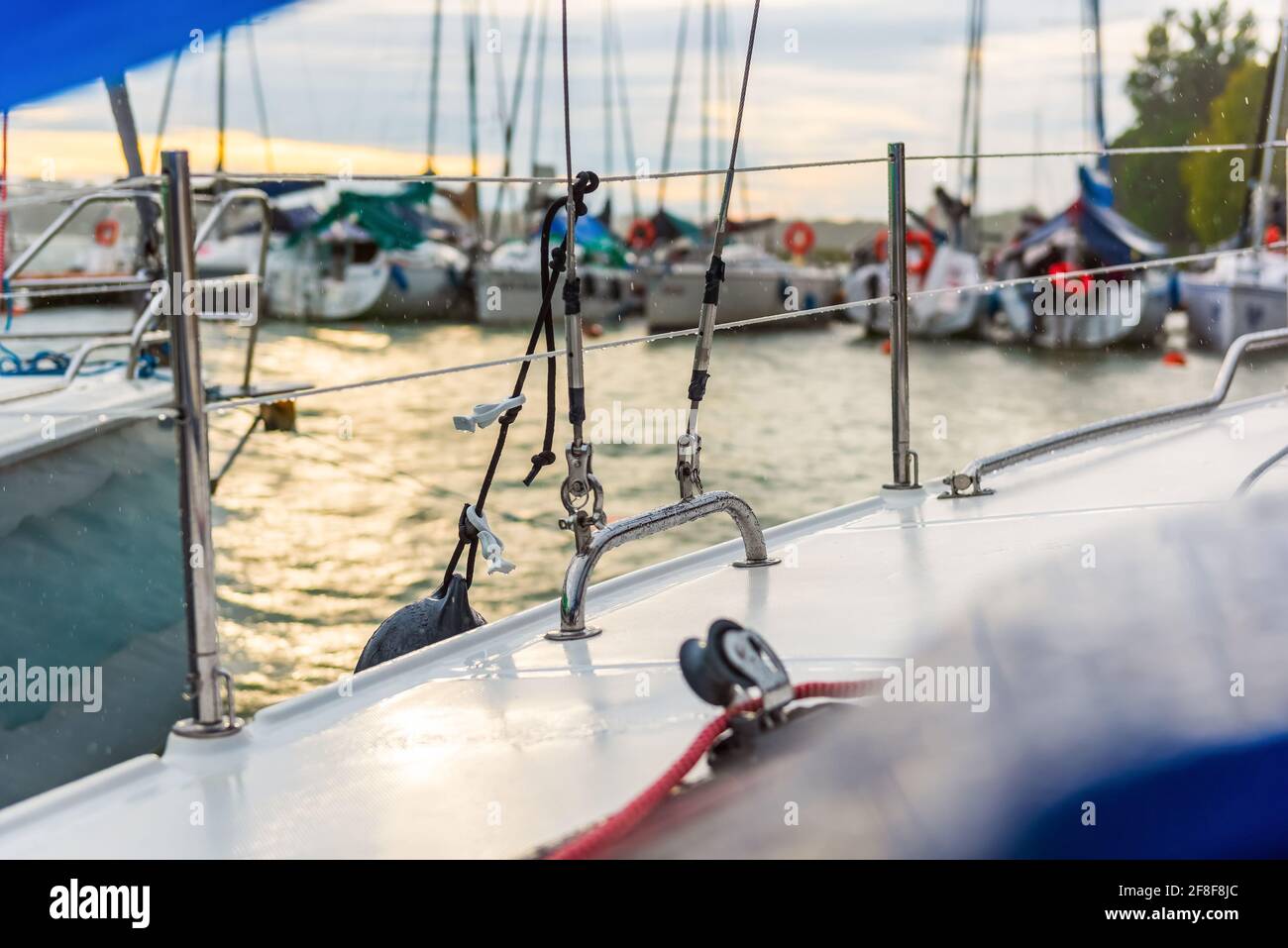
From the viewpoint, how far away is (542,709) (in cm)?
151

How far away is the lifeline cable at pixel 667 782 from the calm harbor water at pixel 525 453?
9.22 feet

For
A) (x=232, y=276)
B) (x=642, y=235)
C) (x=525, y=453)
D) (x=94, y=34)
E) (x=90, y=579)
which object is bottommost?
(x=525, y=453)

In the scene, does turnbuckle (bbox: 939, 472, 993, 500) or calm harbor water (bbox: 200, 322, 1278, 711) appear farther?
calm harbor water (bbox: 200, 322, 1278, 711)

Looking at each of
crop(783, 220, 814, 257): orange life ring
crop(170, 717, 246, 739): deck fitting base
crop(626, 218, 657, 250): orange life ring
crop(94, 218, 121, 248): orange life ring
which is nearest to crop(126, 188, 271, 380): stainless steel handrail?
crop(170, 717, 246, 739): deck fitting base

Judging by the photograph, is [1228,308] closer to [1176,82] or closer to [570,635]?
[570,635]

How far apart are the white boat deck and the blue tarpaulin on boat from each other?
Result: 0.74 meters

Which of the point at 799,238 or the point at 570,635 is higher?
the point at 799,238

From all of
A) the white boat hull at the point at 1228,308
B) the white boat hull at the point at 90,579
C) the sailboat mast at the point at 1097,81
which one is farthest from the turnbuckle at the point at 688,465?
the sailboat mast at the point at 1097,81

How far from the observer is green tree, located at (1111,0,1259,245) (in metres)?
35.2

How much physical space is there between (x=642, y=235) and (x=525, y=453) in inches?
551

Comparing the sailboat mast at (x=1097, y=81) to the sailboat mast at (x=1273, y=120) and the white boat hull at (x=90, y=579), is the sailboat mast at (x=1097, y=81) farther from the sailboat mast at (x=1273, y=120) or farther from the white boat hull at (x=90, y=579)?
the white boat hull at (x=90, y=579)

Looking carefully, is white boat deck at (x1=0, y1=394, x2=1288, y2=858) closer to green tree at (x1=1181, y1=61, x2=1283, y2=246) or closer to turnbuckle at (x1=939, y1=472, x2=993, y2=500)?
turnbuckle at (x1=939, y1=472, x2=993, y2=500)

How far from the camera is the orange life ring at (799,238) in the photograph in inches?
993

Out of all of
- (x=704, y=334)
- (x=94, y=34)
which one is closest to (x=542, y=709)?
(x=704, y=334)
